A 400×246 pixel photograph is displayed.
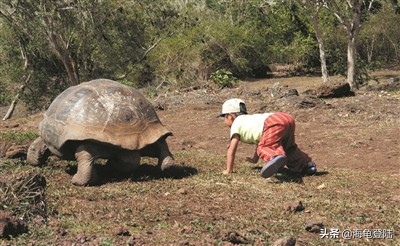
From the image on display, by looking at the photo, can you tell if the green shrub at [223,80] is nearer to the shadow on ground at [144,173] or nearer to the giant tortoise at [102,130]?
the shadow on ground at [144,173]

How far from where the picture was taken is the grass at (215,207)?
4.43 meters

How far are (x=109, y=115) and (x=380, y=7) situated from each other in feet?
101

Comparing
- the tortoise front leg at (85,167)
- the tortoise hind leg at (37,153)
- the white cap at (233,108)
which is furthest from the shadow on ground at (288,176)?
the tortoise hind leg at (37,153)

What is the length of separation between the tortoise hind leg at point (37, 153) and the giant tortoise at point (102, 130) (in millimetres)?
242

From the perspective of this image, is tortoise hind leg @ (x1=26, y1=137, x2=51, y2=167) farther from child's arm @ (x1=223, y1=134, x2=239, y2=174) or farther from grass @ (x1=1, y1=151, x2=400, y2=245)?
child's arm @ (x1=223, y1=134, x2=239, y2=174)

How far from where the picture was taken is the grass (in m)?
4.43

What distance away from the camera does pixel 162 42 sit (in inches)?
1109

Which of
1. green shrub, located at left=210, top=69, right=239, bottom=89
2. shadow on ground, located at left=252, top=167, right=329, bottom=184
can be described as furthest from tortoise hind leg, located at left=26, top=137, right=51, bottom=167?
green shrub, located at left=210, top=69, right=239, bottom=89

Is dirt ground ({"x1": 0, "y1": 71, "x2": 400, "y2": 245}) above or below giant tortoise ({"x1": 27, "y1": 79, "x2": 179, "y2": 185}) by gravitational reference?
below

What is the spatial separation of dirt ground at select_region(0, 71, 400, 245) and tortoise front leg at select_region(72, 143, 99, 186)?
0.43m

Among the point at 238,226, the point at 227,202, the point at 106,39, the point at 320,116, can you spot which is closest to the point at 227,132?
the point at 320,116

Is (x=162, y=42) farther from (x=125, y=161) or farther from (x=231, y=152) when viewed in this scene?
(x=125, y=161)

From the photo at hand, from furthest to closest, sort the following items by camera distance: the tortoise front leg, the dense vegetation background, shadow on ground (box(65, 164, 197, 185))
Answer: the dense vegetation background, shadow on ground (box(65, 164, 197, 185)), the tortoise front leg

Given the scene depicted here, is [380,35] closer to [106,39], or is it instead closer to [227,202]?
[106,39]
